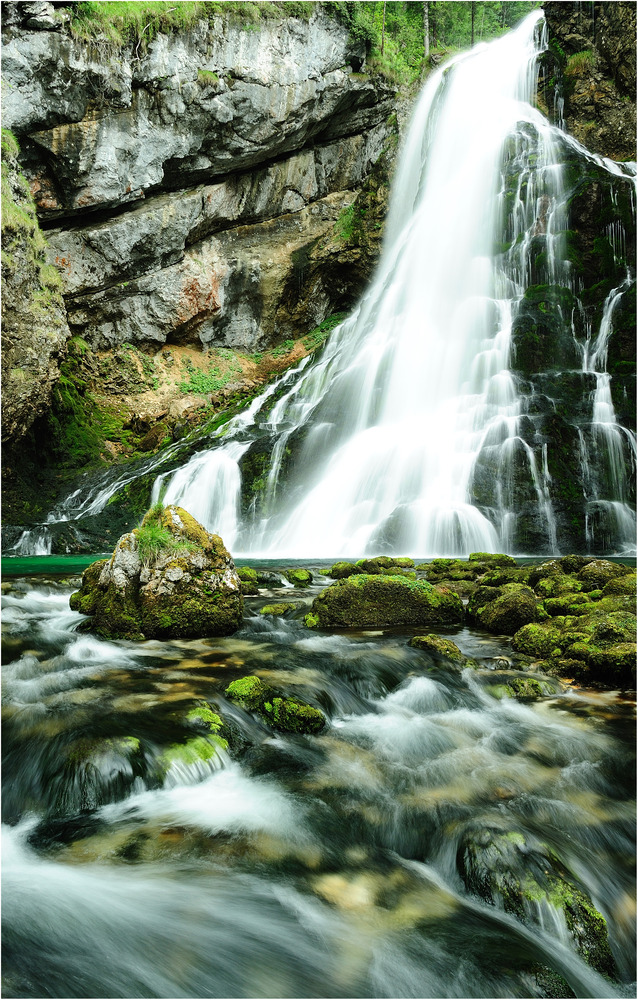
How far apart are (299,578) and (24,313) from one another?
10.9 metres

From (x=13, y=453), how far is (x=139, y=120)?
39.2 ft

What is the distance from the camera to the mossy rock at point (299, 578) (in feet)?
27.3

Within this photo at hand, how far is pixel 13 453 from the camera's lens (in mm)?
16359

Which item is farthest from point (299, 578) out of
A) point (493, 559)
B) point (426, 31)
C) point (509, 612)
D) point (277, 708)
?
point (426, 31)

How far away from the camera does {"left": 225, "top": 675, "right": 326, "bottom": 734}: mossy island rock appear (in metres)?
3.71

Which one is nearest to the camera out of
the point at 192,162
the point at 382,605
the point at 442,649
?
the point at 442,649

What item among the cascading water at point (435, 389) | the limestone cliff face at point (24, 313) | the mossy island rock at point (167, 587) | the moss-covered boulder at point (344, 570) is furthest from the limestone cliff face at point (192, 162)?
the mossy island rock at point (167, 587)

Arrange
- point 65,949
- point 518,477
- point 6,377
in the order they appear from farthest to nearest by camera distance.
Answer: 1. point 6,377
2. point 518,477
3. point 65,949

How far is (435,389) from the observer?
50.3 feet

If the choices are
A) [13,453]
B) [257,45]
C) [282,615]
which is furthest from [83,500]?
[257,45]

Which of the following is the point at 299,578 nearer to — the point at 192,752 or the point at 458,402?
the point at 192,752

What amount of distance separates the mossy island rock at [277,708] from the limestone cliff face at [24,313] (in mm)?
12812

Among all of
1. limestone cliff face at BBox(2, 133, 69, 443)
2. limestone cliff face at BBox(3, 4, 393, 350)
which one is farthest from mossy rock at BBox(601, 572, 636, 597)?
limestone cliff face at BBox(3, 4, 393, 350)

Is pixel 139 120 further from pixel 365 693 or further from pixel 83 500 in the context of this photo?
pixel 365 693
